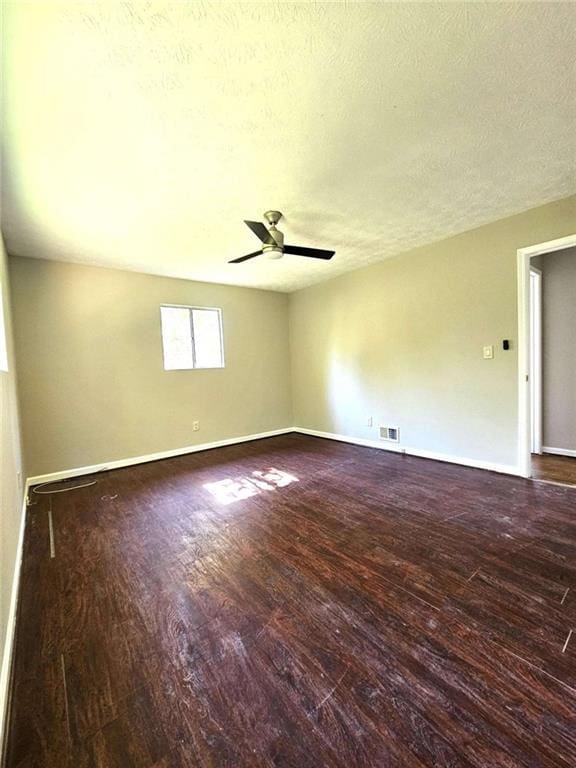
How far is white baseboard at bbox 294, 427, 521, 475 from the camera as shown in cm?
343

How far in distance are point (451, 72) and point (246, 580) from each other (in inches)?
110

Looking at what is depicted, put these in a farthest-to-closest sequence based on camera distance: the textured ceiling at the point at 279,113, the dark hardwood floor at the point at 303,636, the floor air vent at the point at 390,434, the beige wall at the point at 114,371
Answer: the floor air vent at the point at 390,434
the beige wall at the point at 114,371
the textured ceiling at the point at 279,113
the dark hardwood floor at the point at 303,636

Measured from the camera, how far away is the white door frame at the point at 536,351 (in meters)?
3.92

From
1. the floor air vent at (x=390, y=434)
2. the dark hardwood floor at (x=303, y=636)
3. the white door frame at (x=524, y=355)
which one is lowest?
the dark hardwood floor at (x=303, y=636)

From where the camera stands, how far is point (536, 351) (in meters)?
3.98

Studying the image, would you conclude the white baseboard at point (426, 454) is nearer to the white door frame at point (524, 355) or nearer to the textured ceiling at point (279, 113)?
the white door frame at point (524, 355)

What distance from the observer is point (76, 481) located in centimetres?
376

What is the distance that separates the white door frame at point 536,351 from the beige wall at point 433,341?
902 millimetres

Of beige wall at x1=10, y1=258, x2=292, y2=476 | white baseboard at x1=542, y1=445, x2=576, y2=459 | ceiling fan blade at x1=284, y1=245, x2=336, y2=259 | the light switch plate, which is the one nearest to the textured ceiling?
ceiling fan blade at x1=284, y1=245, x2=336, y2=259

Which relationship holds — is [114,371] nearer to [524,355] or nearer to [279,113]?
[279,113]

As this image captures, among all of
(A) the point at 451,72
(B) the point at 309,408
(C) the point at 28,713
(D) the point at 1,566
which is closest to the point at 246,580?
Result: (C) the point at 28,713

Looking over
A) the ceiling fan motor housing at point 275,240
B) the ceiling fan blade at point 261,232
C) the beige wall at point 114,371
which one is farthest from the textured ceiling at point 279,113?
the beige wall at point 114,371

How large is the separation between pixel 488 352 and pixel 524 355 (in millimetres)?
326

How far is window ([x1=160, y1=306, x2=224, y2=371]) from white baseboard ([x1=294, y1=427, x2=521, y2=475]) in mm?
2183
